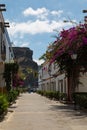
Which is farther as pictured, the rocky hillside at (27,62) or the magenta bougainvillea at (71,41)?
the rocky hillside at (27,62)

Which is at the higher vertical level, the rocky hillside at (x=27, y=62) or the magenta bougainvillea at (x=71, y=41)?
the rocky hillside at (x=27, y=62)

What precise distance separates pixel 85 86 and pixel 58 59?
27.5 feet

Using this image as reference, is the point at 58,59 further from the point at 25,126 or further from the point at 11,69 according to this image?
the point at 25,126

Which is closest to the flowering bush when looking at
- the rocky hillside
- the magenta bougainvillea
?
the magenta bougainvillea

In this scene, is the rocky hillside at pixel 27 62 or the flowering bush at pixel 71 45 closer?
the flowering bush at pixel 71 45

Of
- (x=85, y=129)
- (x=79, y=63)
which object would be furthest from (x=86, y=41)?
(x=85, y=129)

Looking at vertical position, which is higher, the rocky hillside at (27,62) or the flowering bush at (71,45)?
the rocky hillside at (27,62)

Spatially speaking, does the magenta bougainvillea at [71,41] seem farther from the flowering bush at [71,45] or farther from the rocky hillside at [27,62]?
the rocky hillside at [27,62]

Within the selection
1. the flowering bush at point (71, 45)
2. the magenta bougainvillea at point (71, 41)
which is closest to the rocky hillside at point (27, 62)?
the flowering bush at point (71, 45)

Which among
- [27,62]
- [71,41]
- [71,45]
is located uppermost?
[27,62]

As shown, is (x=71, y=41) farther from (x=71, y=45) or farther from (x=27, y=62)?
(x=27, y=62)

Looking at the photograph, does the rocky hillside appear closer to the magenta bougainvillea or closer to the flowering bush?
the flowering bush

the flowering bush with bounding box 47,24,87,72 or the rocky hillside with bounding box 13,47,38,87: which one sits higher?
the rocky hillside with bounding box 13,47,38,87

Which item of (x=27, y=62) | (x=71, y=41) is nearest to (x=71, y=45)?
(x=71, y=41)
